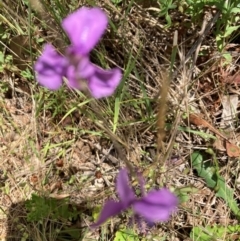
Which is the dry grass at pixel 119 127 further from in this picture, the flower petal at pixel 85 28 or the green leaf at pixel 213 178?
the flower petal at pixel 85 28

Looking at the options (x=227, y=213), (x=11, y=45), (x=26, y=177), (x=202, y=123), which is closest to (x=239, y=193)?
(x=227, y=213)

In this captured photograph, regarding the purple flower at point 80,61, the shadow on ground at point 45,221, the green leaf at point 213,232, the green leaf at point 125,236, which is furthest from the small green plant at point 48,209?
the purple flower at point 80,61

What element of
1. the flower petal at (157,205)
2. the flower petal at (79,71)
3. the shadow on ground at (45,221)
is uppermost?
the flower petal at (79,71)

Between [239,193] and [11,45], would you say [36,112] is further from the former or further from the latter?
[239,193]

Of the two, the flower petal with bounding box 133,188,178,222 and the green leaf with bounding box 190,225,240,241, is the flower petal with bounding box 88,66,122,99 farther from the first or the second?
the green leaf with bounding box 190,225,240,241


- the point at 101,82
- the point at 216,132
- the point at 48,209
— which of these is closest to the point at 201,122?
the point at 216,132

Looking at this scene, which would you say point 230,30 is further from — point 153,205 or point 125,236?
point 153,205
